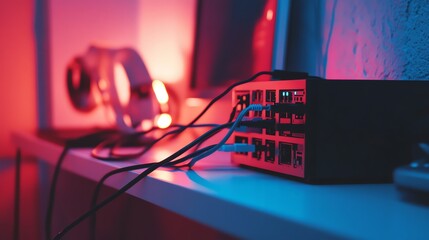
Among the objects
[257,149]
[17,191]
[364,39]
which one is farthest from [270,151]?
[17,191]

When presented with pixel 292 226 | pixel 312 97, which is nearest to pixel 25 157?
pixel 312 97

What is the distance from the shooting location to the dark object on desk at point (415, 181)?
1.17 feet

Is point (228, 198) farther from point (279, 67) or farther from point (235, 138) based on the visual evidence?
point (279, 67)

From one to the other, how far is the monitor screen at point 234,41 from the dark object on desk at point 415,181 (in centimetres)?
50

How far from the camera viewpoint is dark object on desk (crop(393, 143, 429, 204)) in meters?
0.36

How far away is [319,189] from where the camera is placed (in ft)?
1.45

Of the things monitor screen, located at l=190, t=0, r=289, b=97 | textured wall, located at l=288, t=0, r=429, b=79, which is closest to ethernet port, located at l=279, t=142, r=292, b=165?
textured wall, located at l=288, t=0, r=429, b=79

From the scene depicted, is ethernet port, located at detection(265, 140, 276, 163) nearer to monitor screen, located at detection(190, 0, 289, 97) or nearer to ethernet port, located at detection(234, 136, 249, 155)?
ethernet port, located at detection(234, 136, 249, 155)

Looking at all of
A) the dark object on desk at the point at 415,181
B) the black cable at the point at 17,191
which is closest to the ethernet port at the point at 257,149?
the dark object on desk at the point at 415,181

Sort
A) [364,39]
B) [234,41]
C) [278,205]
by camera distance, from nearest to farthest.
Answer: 1. [278,205]
2. [364,39]
3. [234,41]

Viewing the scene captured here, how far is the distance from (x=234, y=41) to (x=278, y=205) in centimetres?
73

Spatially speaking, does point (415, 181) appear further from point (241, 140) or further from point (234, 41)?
point (234, 41)

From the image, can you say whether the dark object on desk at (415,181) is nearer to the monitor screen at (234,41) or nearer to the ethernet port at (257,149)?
the ethernet port at (257,149)

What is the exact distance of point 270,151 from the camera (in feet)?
1.73
